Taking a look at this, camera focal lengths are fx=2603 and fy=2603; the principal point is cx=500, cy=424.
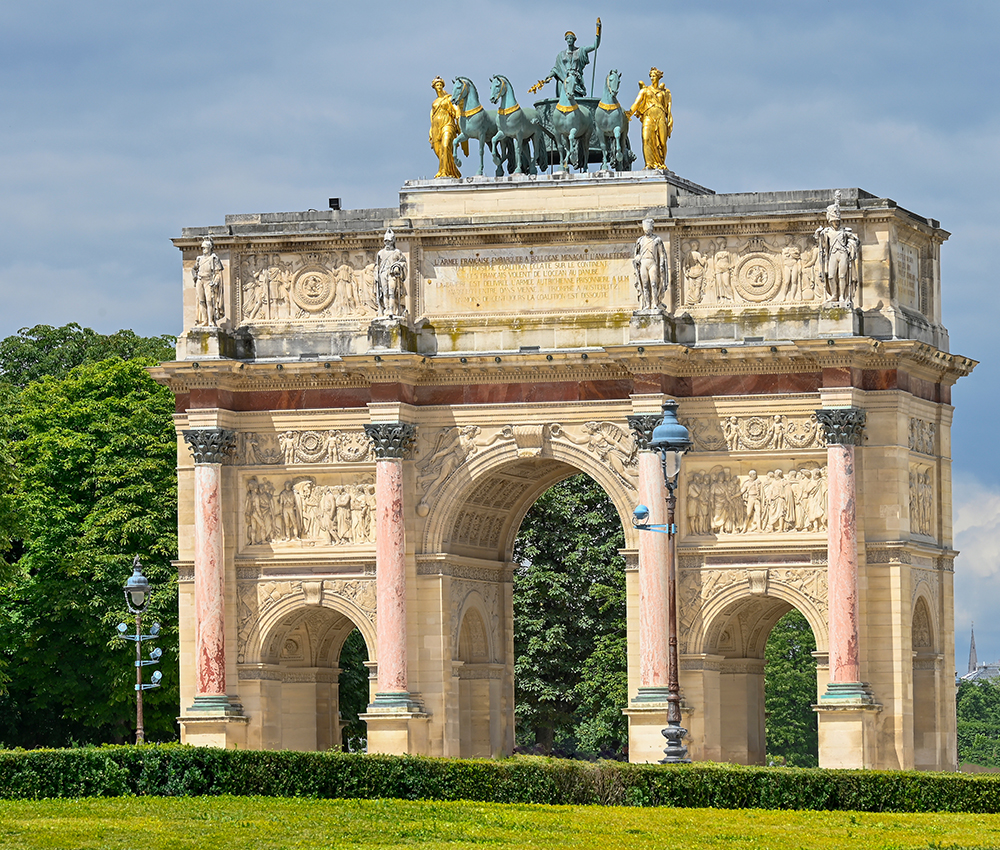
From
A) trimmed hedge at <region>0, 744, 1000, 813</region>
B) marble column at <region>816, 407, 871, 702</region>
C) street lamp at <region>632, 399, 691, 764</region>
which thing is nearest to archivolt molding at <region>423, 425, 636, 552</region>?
marble column at <region>816, 407, 871, 702</region>

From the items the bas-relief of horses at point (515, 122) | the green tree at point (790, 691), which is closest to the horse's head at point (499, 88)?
the bas-relief of horses at point (515, 122)

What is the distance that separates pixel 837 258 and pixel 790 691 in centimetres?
4952

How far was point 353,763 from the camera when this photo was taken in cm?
4366

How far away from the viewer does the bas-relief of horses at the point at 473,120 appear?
198ft

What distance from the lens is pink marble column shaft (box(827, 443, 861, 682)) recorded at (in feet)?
185

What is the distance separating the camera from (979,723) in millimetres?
145375

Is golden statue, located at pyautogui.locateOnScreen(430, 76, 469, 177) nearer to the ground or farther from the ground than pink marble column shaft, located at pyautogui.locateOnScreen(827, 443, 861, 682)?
farther from the ground

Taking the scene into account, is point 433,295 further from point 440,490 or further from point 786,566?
point 786,566

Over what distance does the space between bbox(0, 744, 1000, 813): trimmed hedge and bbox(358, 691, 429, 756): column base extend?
1386cm

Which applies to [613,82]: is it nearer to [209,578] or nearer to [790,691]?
[209,578]

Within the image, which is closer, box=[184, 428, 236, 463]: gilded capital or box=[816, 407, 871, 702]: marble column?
box=[816, 407, 871, 702]: marble column

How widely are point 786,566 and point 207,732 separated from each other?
13.6 metres

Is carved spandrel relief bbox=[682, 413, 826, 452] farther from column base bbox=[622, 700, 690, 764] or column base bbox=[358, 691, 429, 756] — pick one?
column base bbox=[358, 691, 429, 756]

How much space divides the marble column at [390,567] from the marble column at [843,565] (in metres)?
9.53
